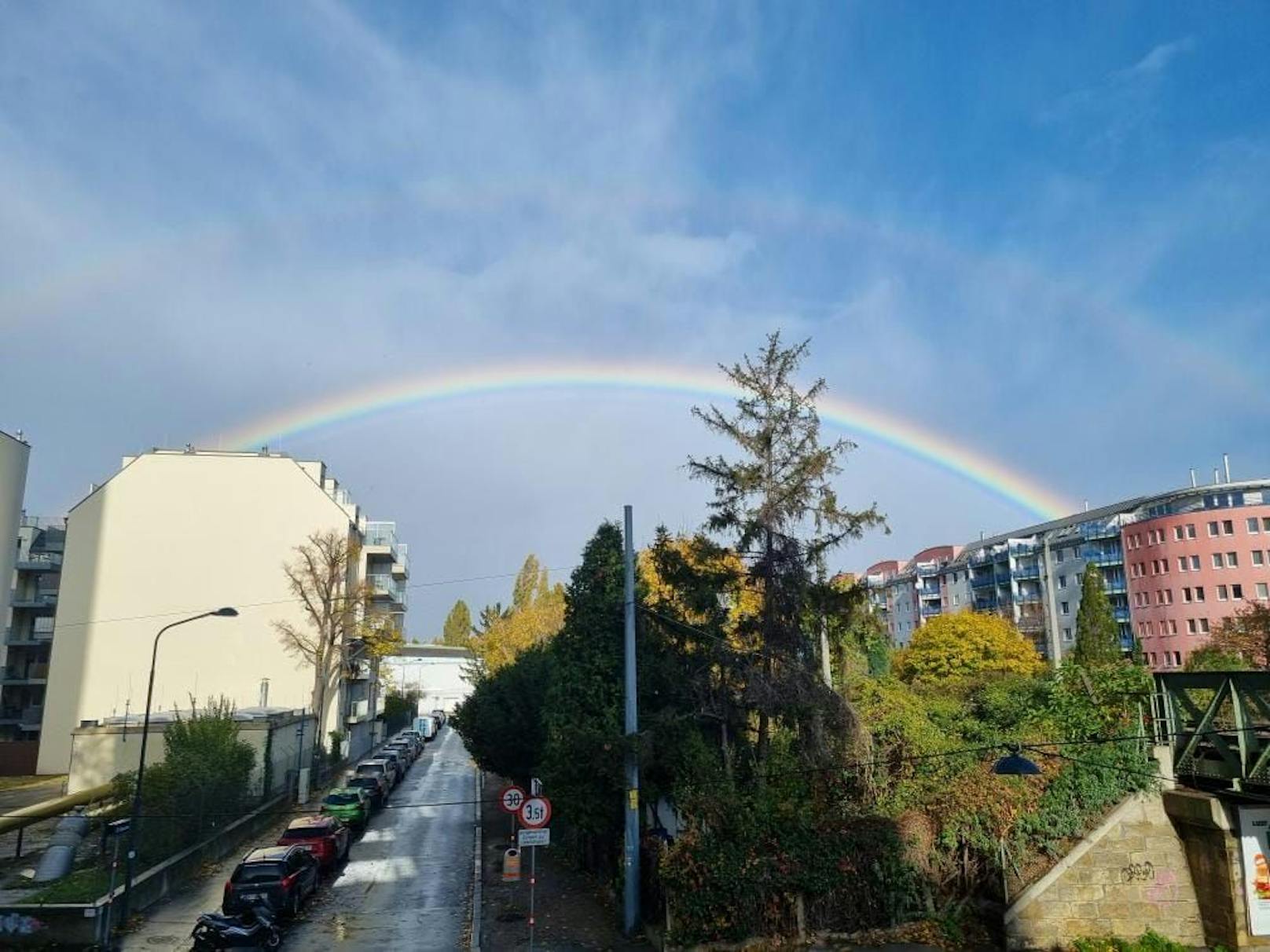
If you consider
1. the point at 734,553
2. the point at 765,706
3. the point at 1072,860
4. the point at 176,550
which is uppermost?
the point at 176,550

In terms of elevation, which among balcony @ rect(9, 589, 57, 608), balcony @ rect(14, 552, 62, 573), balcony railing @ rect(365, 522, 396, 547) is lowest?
balcony @ rect(9, 589, 57, 608)

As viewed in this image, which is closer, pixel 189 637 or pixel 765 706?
pixel 765 706

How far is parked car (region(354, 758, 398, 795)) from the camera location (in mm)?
43619

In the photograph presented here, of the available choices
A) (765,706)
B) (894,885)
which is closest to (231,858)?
(765,706)

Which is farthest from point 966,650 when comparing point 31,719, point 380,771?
point 31,719

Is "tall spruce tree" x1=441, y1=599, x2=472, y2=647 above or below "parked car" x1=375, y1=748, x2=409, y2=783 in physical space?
above

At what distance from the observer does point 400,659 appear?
12088cm

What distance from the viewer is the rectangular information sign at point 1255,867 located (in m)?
17.9

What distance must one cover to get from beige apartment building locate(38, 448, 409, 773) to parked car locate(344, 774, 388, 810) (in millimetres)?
12671

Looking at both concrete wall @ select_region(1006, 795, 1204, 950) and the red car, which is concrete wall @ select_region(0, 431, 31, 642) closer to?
the red car

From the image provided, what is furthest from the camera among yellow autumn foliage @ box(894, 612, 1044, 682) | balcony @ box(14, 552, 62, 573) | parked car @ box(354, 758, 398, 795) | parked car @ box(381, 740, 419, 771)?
balcony @ box(14, 552, 62, 573)

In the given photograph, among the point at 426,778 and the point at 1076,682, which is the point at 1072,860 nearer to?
the point at 1076,682

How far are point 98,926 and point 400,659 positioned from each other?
104 metres

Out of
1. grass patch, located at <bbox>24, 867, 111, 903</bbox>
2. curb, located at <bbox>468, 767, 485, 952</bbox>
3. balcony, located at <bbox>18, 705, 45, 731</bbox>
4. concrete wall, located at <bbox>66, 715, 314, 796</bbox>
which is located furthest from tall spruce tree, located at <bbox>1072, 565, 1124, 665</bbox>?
balcony, located at <bbox>18, 705, 45, 731</bbox>
